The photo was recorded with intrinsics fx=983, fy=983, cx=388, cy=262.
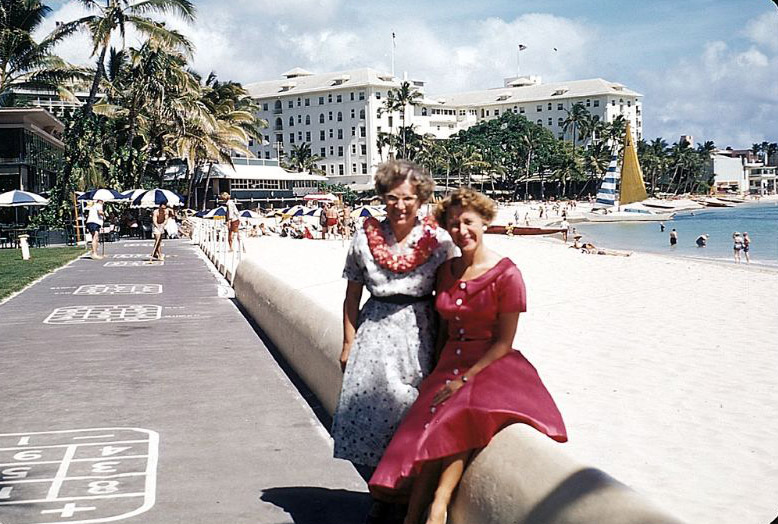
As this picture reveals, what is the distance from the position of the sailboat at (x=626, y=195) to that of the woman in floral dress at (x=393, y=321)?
88.9 metres

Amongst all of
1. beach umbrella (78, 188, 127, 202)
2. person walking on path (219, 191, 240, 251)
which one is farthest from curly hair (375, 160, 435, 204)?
beach umbrella (78, 188, 127, 202)

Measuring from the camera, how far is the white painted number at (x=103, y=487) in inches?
→ 219

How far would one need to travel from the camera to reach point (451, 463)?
13.4 ft

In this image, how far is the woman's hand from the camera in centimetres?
414

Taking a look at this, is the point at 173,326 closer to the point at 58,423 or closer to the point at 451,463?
the point at 58,423

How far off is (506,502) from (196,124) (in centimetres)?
4711

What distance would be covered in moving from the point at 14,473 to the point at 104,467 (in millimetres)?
520

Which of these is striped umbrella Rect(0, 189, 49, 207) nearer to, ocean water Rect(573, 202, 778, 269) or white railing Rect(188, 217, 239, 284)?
white railing Rect(188, 217, 239, 284)

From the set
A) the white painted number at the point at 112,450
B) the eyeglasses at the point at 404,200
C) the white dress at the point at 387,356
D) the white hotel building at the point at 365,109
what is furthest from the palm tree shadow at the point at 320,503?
the white hotel building at the point at 365,109

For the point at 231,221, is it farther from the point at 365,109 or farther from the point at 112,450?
the point at 365,109

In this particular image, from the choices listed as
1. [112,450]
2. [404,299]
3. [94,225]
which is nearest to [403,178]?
[404,299]

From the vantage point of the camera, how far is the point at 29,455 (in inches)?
248

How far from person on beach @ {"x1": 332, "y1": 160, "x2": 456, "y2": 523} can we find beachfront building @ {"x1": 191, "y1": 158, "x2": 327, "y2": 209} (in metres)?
69.6

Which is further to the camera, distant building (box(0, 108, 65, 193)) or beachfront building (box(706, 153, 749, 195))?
beachfront building (box(706, 153, 749, 195))
